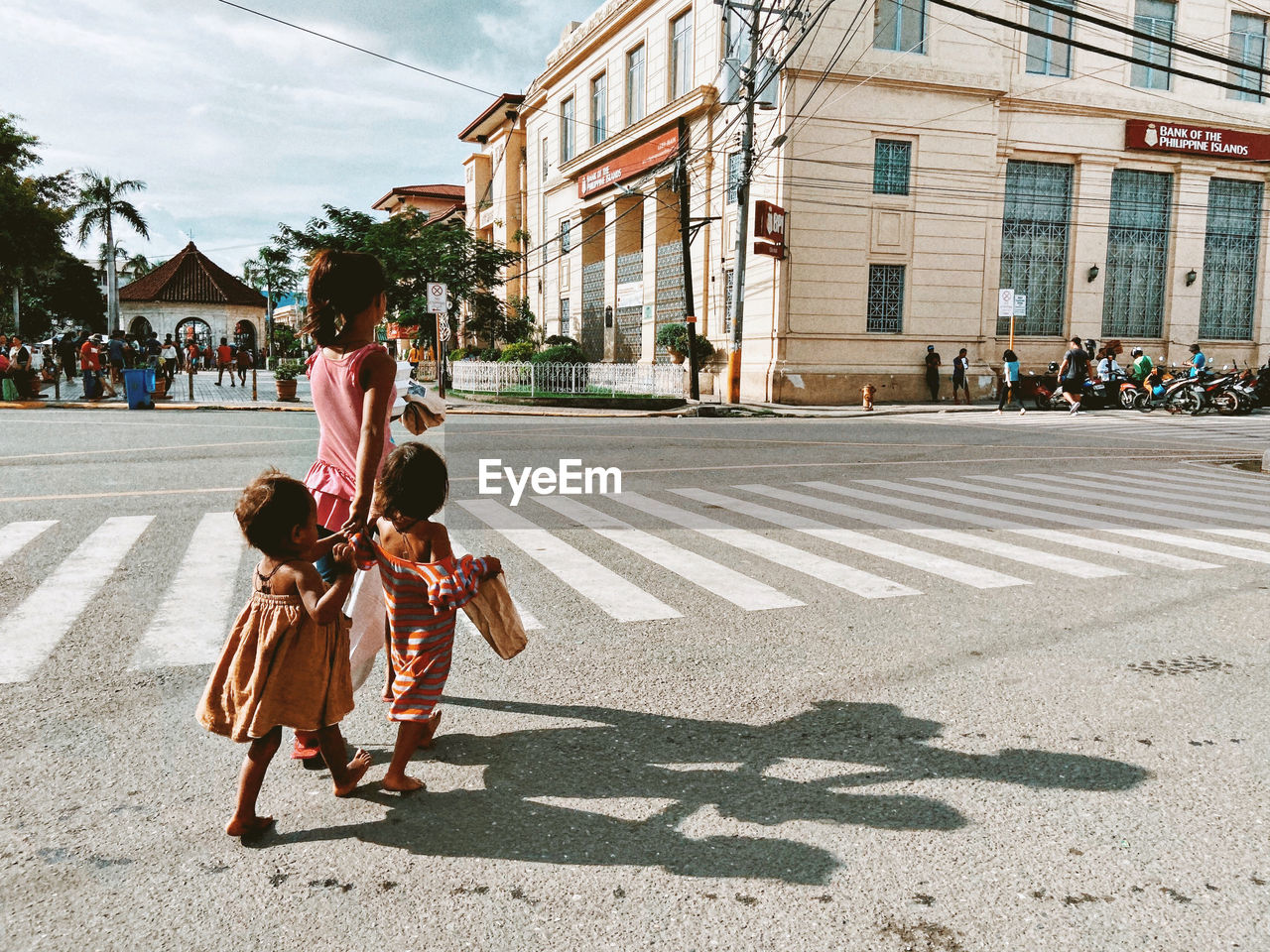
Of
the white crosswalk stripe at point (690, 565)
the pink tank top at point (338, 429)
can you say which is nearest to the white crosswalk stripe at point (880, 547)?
the white crosswalk stripe at point (690, 565)

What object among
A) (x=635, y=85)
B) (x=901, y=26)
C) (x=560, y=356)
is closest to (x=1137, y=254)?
(x=901, y=26)

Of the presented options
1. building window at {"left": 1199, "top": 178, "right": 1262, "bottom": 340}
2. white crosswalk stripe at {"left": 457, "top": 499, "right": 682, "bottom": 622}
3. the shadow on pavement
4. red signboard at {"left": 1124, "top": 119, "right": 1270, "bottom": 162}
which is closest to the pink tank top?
the shadow on pavement

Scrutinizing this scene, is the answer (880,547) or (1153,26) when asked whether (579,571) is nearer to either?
(880,547)

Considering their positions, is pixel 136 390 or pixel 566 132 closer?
pixel 136 390

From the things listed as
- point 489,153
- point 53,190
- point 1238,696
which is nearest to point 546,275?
point 489,153

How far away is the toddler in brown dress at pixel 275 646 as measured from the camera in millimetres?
3135

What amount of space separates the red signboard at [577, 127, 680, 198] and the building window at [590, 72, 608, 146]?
1.52m

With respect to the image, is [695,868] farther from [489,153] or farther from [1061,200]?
[489,153]

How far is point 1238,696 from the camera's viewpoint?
14.6 ft

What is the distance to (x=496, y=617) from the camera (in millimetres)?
3578

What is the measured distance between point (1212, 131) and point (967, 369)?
12114 millimetres

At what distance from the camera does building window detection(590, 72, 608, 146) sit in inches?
1515

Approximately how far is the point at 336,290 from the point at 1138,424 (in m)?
22.2

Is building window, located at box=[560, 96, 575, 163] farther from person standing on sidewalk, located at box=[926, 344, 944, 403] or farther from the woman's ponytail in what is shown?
the woman's ponytail
